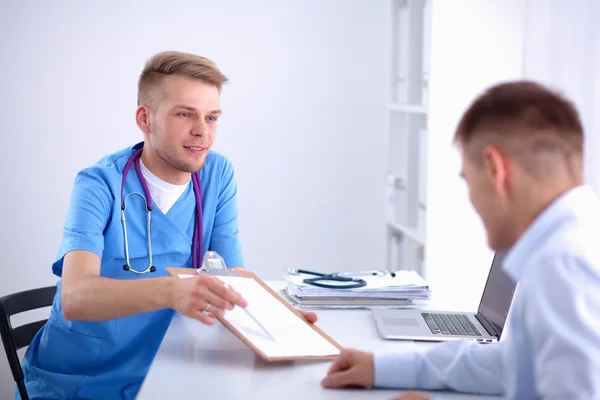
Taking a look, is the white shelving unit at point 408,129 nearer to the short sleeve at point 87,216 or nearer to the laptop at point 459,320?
the laptop at point 459,320

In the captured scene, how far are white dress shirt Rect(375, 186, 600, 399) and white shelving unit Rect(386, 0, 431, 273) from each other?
1.83 metres

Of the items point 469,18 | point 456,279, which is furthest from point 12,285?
point 469,18

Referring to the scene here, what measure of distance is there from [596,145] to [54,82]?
8.81ft

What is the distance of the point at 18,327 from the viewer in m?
1.87

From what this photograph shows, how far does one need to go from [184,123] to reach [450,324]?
31.5 inches

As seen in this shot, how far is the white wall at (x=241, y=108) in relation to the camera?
385 cm

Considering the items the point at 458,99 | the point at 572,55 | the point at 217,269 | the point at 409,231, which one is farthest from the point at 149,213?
the point at 409,231

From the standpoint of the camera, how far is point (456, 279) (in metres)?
2.70

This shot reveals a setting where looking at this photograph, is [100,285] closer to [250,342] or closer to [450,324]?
[250,342]

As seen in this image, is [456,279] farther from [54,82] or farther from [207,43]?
[54,82]

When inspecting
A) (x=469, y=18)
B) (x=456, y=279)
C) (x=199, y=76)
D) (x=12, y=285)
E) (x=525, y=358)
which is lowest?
(x=12, y=285)

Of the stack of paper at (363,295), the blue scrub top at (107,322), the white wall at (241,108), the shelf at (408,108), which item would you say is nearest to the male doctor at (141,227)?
the blue scrub top at (107,322)

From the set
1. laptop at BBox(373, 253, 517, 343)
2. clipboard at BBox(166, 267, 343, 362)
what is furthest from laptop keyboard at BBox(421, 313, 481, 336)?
clipboard at BBox(166, 267, 343, 362)

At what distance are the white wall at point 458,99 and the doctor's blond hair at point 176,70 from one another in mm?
979
